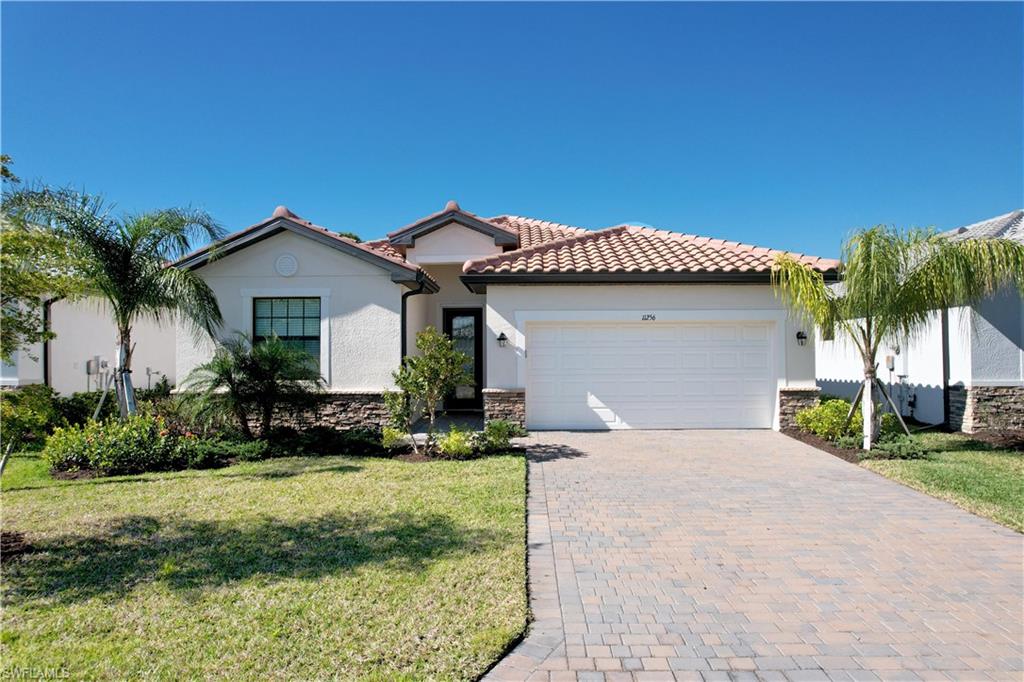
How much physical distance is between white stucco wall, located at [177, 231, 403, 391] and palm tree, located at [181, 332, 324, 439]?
172 centimetres

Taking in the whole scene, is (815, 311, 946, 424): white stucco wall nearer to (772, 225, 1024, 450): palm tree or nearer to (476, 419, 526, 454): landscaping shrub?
(772, 225, 1024, 450): palm tree

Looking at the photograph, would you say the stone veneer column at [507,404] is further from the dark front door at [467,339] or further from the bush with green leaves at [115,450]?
the bush with green leaves at [115,450]

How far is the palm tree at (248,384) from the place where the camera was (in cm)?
1052

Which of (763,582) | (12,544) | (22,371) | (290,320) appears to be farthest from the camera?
(22,371)

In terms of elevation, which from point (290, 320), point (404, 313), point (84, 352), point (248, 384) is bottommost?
point (248, 384)

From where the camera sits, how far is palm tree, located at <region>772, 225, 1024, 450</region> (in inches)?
376

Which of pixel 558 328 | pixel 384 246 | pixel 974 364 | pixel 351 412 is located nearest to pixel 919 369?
pixel 974 364

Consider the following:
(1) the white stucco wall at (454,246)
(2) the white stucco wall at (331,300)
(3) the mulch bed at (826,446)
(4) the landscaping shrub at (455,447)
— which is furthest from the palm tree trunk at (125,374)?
(3) the mulch bed at (826,446)

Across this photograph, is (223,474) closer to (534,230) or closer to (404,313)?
(404,313)

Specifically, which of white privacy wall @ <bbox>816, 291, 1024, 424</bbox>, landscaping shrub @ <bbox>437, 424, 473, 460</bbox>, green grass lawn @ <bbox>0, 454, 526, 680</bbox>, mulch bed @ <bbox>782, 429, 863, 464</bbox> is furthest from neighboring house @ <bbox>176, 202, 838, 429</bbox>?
green grass lawn @ <bbox>0, 454, 526, 680</bbox>

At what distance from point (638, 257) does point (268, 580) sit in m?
10.5

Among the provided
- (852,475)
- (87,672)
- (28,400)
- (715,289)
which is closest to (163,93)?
(28,400)

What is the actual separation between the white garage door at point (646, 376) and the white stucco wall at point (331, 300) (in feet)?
11.1

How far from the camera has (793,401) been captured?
12367 millimetres
